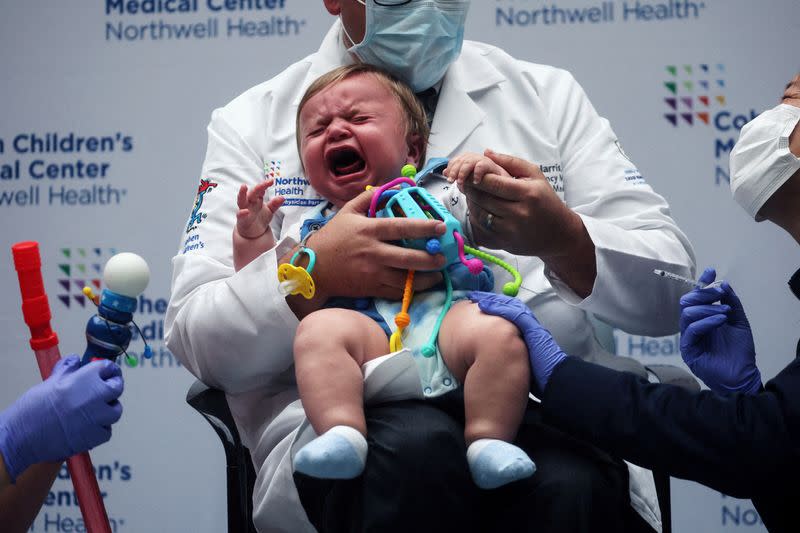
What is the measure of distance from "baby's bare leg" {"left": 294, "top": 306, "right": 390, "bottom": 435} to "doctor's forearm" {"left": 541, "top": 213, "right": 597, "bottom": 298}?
16.2 inches

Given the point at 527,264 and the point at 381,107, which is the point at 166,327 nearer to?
the point at 381,107

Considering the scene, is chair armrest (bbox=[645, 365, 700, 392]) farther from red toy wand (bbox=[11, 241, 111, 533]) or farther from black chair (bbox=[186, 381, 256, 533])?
red toy wand (bbox=[11, 241, 111, 533])

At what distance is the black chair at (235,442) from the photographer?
1874 millimetres

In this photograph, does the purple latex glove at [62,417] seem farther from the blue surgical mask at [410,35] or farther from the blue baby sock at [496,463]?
the blue surgical mask at [410,35]

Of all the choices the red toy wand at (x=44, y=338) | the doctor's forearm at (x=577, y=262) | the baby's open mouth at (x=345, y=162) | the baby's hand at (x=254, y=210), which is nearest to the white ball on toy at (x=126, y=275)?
the red toy wand at (x=44, y=338)

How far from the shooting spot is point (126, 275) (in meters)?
1.63

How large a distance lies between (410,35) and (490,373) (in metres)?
0.93

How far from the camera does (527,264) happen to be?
2080 millimetres

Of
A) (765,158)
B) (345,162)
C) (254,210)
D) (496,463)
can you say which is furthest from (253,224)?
(765,158)

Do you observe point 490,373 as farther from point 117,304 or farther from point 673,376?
point 117,304

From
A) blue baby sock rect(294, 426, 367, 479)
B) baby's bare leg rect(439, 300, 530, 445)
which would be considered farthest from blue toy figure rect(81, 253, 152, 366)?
baby's bare leg rect(439, 300, 530, 445)

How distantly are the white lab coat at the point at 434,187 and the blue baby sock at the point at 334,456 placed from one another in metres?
0.26

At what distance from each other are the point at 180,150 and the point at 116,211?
31 cm

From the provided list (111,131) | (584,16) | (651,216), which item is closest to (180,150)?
(111,131)
